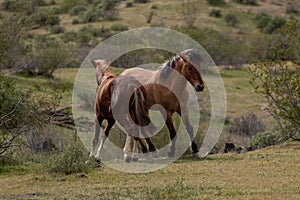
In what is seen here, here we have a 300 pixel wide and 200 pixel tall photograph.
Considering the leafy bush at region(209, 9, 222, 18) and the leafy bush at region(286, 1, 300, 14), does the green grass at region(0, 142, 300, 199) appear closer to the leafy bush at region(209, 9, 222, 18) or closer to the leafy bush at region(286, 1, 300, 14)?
the leafy bush at region(209, 9, 222, 18)

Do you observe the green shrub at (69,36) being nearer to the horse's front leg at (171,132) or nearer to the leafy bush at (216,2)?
the leafy bush at (216,2)

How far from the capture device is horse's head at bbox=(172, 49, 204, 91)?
12609 mm

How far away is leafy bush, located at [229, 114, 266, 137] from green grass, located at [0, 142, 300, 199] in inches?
507

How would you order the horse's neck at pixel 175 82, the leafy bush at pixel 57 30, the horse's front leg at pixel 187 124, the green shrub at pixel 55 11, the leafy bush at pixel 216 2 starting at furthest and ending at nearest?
the leafy bush at pixel 216 2
the green shrub at pixel 55 11
the leafy bush at pixel 57 30
the horse's front leg at pixel 187 124
the horse's neck at pixel 175 82

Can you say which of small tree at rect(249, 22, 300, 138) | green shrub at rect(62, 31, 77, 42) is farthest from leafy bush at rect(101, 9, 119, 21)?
small tree at rect(249, 22, 300, 138)

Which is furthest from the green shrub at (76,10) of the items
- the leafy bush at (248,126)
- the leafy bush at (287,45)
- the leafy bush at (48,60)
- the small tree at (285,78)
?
the small tree at (285,78)

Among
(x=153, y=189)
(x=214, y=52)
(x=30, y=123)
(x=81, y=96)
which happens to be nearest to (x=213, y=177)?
(x=153, y=189)

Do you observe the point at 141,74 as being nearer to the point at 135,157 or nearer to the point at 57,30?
the point at 135,157

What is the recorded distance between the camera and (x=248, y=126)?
2689 centimetres

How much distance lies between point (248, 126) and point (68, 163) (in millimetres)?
16052

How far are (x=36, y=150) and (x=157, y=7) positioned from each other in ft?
158

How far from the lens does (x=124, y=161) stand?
12953mm

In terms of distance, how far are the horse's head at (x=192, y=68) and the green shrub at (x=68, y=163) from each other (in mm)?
2692

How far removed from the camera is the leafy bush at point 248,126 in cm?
2659
